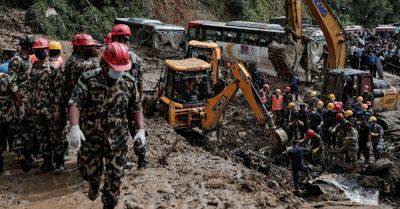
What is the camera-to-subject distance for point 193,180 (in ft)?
23.4

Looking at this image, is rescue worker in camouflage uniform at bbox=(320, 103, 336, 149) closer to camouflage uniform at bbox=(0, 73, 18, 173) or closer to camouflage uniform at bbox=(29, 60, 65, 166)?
camouflage uniform at bbox=(29, 60, 65, 166)

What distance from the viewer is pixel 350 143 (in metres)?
11.3

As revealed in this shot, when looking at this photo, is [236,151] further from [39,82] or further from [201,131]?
[39,82]

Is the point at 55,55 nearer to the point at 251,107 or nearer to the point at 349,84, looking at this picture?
the point at 251,107

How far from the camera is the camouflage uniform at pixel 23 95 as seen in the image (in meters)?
6.80

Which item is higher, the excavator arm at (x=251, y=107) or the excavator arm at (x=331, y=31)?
the excavator arm at (x=331, y=31)

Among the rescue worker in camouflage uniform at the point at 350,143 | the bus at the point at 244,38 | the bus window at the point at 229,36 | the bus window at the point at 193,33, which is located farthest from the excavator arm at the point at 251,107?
the bus window at the point at 193,33

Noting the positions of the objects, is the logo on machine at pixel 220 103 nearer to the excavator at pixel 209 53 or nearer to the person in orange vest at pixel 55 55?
the excavator at pixel 209 53

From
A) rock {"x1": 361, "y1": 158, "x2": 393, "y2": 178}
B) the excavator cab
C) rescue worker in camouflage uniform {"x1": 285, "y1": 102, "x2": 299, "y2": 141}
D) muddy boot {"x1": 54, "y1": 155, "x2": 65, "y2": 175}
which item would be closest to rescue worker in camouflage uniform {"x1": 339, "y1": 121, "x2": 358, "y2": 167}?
rock {"x1": 361, "y1": 158, "x2": 393, "y2": 178}

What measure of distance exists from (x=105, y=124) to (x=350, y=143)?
7.93 meters

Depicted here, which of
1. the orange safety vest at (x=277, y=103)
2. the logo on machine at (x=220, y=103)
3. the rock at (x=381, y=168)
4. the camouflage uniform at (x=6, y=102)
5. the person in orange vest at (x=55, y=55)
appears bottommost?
the rock at (x=381, y=168)

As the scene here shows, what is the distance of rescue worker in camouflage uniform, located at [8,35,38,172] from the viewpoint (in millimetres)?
6805

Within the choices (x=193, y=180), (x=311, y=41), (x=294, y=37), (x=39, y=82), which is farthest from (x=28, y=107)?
(x=311, y=41)

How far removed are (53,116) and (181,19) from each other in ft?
88.3
